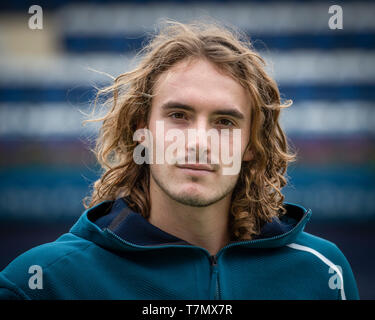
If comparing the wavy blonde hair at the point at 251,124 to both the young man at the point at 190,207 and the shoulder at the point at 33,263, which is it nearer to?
the young man at the point at 190,207

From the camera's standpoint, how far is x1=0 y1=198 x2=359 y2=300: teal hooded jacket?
5.50ft

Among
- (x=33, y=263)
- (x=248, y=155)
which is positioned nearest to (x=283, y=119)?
(x=248, y=155)

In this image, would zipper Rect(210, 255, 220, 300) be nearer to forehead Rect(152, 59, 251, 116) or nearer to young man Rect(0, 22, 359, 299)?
young man Rect(0, 22, 359, 299)

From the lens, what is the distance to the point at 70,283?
1.68 m

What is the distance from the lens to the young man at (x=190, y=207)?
174 centimetres

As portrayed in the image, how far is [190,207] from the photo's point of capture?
6.44 ft

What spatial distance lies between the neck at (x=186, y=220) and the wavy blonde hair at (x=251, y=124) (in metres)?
0.08

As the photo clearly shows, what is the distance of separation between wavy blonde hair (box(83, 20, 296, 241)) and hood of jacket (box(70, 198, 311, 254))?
0.37ft

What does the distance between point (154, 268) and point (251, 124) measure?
77cm

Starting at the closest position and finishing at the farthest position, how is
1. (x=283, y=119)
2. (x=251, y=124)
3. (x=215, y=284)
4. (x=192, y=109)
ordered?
(x=215, y=284)
(x=192, y=109)
(x=251, y=124)
(x=283, y=119)

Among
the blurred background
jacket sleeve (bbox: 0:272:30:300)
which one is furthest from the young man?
the blurred background

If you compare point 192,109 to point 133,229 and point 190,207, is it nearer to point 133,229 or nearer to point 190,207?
point 190,207

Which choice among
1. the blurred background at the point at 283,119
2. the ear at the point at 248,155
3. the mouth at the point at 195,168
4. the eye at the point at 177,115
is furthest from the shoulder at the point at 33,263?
the blurred background at the point at 283,119
